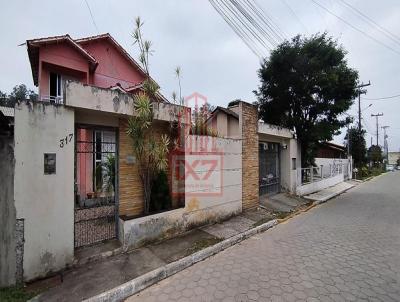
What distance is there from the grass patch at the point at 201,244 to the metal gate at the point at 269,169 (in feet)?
15.0

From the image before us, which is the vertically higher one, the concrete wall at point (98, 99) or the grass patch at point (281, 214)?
the concrete wall at point (98, 99)

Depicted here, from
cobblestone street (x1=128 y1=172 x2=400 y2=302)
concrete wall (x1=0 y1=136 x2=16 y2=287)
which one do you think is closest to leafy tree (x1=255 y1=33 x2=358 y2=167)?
cobblestone street (x1=128 y1=172 x2=400 y2=302)

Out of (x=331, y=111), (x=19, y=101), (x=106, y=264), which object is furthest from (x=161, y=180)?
(x=331, y=111)

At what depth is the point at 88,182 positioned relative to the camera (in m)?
7.57

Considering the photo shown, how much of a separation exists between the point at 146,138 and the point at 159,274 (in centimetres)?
286

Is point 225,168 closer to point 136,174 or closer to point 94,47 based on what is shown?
point 136,174

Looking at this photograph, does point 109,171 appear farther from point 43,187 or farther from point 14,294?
point 14,294

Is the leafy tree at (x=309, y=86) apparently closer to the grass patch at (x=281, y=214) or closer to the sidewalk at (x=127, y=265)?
the grass patch at (x=281, y=214)

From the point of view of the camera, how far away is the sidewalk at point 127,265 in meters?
3.70

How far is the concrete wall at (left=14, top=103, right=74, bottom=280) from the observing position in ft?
12.8

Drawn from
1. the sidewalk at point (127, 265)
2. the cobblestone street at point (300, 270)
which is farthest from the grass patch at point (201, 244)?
the cobblestone street at point (300, 270)

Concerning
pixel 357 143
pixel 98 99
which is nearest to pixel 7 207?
pixel 98 99

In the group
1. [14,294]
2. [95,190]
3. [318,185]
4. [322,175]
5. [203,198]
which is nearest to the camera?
[14,294]

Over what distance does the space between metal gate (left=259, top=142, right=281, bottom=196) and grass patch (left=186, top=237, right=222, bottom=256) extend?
15.0 feet
